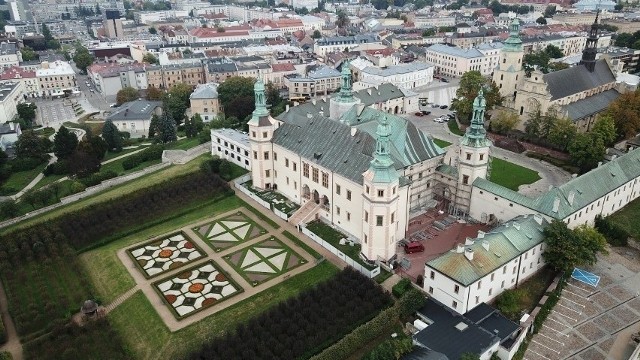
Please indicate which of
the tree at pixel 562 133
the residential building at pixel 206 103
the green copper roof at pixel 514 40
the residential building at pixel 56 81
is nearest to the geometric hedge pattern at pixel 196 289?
the tree at pixel 562 133

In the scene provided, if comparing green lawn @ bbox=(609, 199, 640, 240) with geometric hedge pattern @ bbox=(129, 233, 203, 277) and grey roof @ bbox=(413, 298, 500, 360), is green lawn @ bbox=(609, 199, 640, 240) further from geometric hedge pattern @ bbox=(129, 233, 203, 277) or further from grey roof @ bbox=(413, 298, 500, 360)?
geometric hedge pattern @ bbox=(129, 233, 203, 277)

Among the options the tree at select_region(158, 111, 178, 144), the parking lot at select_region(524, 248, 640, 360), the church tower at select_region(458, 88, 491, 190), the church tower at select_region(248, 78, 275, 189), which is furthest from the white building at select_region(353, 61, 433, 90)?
the parking lot at select_region(524, 248, 640, 360)

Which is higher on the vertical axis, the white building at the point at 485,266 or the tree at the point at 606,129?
the tree at the point at 606,129

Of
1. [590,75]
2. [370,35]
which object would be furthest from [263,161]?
[370,35]

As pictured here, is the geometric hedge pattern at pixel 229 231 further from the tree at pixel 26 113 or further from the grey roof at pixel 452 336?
the tree at pixel 26 113

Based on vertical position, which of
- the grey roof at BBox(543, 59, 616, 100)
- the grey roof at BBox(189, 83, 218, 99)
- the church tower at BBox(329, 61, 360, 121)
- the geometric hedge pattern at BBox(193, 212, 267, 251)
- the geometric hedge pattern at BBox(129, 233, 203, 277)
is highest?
the church tower at BBox(329, 61, 360, 121)

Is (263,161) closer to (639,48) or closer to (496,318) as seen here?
(496,318)

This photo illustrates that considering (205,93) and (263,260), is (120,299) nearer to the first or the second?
(263,260)
